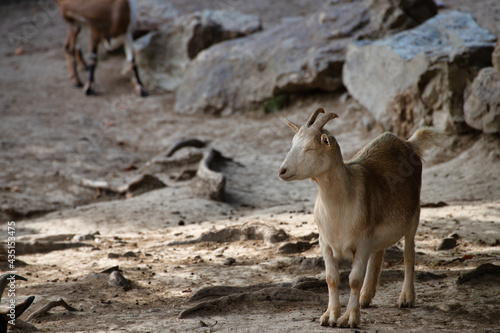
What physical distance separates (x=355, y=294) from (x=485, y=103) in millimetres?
4664

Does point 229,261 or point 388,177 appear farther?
point 229,261

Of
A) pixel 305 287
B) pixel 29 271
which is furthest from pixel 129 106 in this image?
pixel 305 287

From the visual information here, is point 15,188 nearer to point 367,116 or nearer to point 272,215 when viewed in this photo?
point 272,215

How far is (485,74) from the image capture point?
7027 mm

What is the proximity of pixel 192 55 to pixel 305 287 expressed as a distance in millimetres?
10284

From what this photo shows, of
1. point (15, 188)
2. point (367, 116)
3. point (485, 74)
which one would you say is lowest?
point (15, 188)

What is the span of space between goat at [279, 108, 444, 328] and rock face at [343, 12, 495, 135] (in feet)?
15.1

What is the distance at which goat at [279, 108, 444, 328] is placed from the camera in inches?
127

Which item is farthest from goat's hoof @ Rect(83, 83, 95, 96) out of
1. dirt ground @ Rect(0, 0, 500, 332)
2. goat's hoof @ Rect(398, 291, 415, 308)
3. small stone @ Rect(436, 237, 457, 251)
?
goat's hoof @ Rect(398, 291, 415, 308)

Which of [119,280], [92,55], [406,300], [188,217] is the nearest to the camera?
[406,300]

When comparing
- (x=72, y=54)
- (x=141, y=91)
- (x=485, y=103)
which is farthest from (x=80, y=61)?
(x=485, y=103)

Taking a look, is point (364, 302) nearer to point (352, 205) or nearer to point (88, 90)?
point (352, 205)

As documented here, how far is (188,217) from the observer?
6.69m

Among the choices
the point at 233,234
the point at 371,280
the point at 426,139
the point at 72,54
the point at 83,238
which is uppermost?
the point at 426,139
